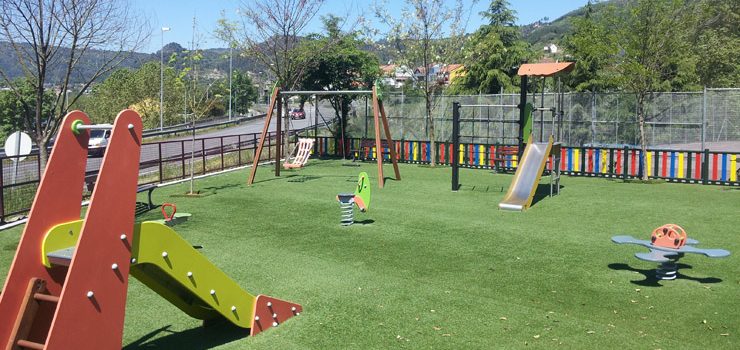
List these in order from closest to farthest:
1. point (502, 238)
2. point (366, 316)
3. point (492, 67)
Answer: point (366, 316) → point (502, 238) → point (492, 67)

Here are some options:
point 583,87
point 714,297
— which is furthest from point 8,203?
point 583,87

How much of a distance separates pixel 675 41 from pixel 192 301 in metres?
17.6

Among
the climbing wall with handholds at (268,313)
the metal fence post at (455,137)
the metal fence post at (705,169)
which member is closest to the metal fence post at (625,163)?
the metal fence post at (705,169)

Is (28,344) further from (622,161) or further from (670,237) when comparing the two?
(622,161)

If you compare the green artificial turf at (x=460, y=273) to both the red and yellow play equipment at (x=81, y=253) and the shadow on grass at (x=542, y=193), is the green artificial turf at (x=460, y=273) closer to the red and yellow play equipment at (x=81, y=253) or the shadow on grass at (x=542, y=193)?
the shadow on grass at (x=542, y=193)

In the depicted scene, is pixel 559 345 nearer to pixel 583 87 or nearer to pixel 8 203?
pixel 8 203

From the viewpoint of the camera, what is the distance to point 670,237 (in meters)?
8.72

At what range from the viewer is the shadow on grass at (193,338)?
6477 mm

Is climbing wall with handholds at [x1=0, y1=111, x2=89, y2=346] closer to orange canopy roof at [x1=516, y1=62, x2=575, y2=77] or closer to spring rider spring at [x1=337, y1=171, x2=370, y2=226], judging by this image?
spring rider spring at [x1=337, y1=171, x2=370, y2=226]

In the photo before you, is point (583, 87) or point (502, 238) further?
point (583, 87)

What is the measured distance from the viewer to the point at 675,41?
19719mm

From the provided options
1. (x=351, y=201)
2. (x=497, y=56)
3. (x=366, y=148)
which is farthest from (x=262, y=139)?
(x=497, y=56)

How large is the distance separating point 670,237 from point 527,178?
675cm

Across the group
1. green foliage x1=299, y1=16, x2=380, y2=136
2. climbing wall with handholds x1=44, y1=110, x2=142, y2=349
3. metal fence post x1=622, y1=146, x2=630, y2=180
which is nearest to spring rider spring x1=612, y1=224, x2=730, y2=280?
climbing wall with handholds x1=44, y1=110, x2=142, y2=349
